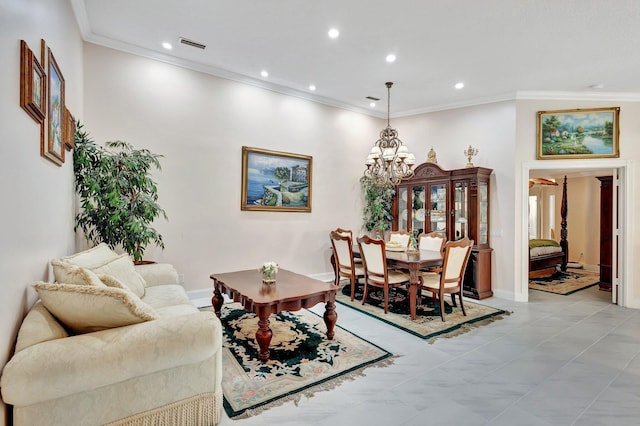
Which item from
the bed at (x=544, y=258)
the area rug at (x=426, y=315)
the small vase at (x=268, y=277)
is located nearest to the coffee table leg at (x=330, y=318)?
the small vase at (x=268, y=277)

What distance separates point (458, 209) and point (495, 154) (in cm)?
107

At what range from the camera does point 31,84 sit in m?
1.81

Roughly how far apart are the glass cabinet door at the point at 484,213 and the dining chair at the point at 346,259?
81.5 inches

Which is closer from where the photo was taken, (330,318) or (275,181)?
(330,318)

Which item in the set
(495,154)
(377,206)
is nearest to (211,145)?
(377,206)

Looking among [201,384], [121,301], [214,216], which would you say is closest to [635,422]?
[201,384]

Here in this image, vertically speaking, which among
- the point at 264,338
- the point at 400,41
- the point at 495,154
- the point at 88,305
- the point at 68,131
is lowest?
the point at 264,338

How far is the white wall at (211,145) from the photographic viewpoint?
13.3 ft

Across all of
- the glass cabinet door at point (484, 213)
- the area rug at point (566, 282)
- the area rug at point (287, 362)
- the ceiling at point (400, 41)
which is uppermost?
the ceiling at point (400, 41)

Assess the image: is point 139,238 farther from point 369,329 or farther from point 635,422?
point 635,422

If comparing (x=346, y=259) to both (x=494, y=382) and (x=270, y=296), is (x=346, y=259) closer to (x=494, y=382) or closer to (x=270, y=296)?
(x=270, y=296)

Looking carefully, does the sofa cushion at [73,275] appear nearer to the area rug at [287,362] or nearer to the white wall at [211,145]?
the area rug at [287,362]

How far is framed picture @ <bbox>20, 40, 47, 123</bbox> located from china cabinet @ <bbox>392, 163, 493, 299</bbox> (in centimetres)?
515

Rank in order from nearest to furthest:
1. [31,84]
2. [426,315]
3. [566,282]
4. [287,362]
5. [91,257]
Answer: [31,84] → [91,257] → [287,362] → [426,315] → [566,282]
